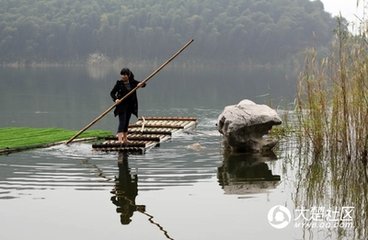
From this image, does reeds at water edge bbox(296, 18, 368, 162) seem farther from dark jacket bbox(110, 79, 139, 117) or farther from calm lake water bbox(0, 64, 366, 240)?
dark jacket bbox(110, 79, 139, 117)

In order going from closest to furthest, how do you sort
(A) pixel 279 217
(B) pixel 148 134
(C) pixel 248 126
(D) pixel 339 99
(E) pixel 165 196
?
(A) pixel 279 217, (E) pixel 165 196, (D) pixel 339 99, (C) pixel 248 126, (B) pixel 148 134

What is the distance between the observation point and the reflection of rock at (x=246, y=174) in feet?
29.6

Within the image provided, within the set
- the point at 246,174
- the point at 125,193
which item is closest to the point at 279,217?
the point at 125,193

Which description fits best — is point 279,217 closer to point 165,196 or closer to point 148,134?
point 165,196

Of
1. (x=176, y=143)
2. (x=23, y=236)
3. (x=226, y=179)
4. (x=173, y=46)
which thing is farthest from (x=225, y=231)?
(x=173, y=46)

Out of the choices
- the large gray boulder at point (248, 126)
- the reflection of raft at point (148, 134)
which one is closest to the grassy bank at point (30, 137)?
the reflection of raft at point (148, 134)

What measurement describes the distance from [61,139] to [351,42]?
5997 millimetres

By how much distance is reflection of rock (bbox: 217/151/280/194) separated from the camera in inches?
355

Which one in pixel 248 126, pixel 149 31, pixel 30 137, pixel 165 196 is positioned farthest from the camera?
pixel 149 31

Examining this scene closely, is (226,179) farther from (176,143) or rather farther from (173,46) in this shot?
(173,46)

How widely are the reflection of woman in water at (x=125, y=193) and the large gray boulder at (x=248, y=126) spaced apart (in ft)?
7.91

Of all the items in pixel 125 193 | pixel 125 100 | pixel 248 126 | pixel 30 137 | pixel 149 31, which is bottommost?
pixel 125 193

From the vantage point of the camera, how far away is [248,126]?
39.1 ft

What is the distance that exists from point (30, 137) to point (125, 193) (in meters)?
5.25
